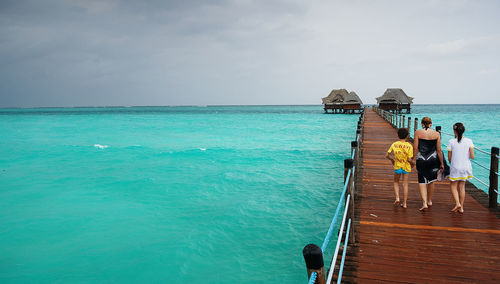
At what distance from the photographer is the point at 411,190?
662cm

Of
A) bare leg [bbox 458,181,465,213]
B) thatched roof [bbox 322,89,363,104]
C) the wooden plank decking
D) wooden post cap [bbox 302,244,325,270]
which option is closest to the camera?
wooden post cap [bbox 302,244,325,270]

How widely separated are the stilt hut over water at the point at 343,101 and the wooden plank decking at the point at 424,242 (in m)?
61.5

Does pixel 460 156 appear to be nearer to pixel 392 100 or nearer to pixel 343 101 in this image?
pixel 392 100

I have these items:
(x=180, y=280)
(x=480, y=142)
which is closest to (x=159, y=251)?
(x=180, y=280)

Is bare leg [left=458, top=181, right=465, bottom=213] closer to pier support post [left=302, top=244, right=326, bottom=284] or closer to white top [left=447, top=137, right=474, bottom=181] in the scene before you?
white top [left=447, top=137, right=474, bottom=181]

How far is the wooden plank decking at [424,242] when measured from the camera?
3.40 metres

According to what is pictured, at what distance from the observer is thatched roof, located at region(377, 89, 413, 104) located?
201 feet

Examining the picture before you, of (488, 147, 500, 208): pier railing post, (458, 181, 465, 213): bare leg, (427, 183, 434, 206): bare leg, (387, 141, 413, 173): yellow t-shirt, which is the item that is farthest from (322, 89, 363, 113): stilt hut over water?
(387, 141, 413, 173): yellow t-shirt

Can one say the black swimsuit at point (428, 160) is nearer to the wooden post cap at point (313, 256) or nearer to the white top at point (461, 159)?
the white top at point (461, 159)

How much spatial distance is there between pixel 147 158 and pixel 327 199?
1436 centimetres

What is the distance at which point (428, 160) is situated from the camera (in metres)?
4.98

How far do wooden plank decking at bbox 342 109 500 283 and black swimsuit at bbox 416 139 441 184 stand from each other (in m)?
0.76

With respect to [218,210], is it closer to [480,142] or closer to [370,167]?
[370,167]

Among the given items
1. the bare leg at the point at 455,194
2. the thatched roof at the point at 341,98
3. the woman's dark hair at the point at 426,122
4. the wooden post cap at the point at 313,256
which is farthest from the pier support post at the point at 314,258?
the thatched roof at the point at 341,98
